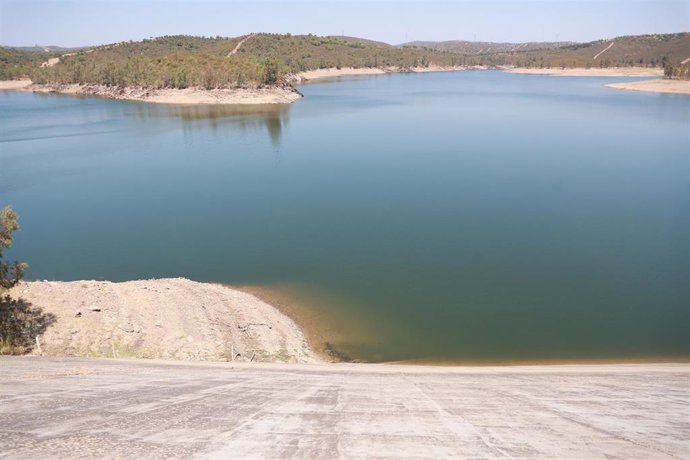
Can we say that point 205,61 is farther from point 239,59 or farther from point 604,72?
point 604,72

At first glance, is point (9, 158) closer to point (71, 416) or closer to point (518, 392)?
point (71, 416)

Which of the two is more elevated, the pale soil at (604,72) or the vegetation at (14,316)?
the pale soil at (604,72)

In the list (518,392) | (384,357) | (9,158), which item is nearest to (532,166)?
(384,357)

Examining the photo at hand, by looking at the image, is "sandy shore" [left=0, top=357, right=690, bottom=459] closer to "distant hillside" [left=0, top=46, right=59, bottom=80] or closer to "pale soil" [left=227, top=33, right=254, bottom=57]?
"distant hillside" [left=0, top=46, right=59, bottom=80]

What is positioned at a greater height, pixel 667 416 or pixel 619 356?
pixel 667 416

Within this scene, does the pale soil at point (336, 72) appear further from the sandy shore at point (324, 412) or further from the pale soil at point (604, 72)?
the sandy shore at point (324, 412)

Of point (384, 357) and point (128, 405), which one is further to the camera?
point (384, 357)

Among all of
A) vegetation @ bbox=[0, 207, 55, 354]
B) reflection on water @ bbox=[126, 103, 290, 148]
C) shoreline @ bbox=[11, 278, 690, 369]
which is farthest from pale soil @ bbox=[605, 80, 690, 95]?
vegetation @ bbox=[0, 207, 55, 354]

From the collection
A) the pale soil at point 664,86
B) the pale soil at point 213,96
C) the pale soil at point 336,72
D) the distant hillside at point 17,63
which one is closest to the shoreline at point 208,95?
the pale soil at point 213,96
